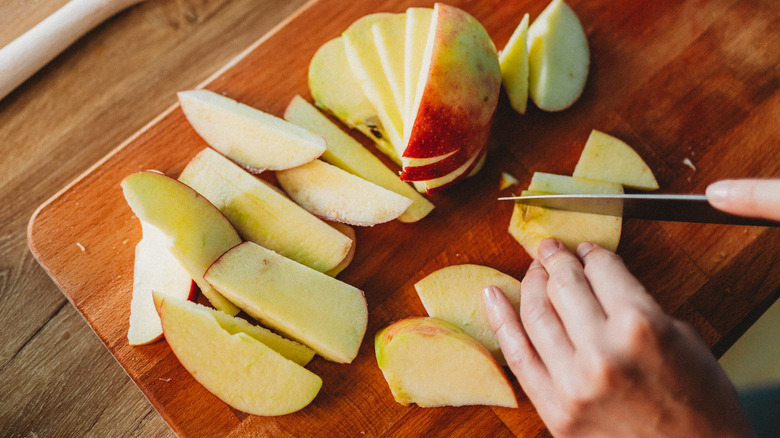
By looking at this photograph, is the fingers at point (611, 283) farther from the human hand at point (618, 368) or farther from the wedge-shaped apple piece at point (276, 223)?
the wedge-shaped apple piece at point (276, 223)

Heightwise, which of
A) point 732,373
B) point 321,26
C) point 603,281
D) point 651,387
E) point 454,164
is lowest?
point 732,373

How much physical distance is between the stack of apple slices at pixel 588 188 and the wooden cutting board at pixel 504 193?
5 cm

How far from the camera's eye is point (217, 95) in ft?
4.72

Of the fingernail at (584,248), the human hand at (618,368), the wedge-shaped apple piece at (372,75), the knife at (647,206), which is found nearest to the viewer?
the human hand at (618,368)

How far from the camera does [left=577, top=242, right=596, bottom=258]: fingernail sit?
127 cm

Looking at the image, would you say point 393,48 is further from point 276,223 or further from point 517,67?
point 276,223

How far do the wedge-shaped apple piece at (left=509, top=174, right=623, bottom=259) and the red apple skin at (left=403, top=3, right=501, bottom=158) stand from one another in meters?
0.23

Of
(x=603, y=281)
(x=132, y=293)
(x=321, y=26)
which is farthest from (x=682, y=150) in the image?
(x=132, y=293)

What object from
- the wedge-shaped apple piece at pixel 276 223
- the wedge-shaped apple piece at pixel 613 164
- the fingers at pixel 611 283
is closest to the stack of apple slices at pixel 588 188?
the wedge-shaped apple piece at pixel 613 164

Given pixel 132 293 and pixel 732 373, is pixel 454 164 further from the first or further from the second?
pixel 732 373

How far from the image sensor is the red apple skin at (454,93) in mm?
1181

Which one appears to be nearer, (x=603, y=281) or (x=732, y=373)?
(x=603, y=281)

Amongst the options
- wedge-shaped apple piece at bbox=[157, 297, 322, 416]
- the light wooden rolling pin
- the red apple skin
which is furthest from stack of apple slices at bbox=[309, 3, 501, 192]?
the light wooden rolling pin

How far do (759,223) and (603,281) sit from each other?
372 millimetres
